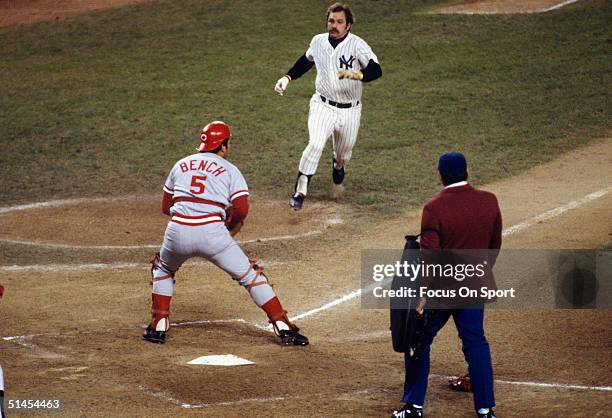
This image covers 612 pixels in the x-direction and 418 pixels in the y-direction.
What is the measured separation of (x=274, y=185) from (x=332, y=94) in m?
2.04

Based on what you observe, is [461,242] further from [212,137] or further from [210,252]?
[212,137]

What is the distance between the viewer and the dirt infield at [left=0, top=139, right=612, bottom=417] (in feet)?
24.6

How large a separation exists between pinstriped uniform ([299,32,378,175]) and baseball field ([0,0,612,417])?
0.88 metres

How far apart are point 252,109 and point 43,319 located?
30.9 feet

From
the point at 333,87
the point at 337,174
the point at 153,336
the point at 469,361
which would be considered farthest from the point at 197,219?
the point at 337,174

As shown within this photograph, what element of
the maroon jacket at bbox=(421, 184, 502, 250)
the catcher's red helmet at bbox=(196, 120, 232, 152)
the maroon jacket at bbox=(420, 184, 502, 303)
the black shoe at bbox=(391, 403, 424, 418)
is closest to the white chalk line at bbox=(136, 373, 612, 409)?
the black shoe at bbox=(391, 403, 424, 418)

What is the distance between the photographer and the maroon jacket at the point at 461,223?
6.93 meters

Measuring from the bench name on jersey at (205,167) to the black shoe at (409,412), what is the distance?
8.12 ft

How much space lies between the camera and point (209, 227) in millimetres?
8555

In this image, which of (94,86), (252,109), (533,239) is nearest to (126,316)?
(533,239)

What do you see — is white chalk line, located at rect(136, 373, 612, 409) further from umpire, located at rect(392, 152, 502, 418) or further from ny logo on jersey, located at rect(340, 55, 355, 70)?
ny logo on jersey, located at rect(340, 55, 355, 70)

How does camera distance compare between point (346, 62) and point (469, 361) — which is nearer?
point (469, 361)

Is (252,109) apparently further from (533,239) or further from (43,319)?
(43,319)

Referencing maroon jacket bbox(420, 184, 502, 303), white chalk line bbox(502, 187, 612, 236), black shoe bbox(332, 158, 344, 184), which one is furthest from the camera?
black shoe bbox(332, 158, 344, 184)
